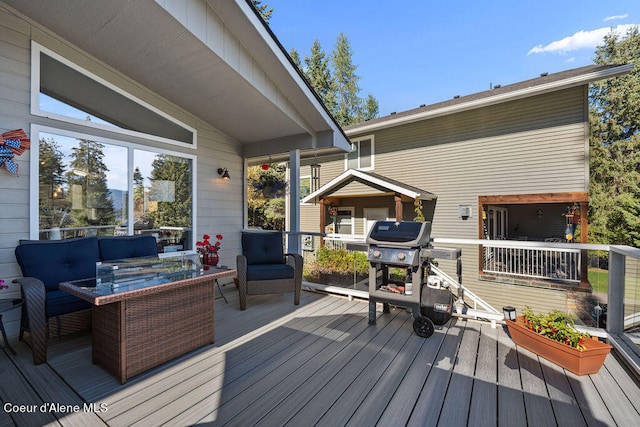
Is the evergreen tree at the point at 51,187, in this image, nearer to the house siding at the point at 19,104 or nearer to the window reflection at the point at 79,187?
the window reflection at the point at 79,187

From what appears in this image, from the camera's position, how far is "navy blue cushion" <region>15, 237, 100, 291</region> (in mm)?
2805

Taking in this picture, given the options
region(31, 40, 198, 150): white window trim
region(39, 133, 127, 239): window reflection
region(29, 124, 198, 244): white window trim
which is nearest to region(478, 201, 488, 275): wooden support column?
region(31, 40, 198, 150): white window trim

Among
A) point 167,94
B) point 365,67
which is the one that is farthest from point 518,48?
point 167,94

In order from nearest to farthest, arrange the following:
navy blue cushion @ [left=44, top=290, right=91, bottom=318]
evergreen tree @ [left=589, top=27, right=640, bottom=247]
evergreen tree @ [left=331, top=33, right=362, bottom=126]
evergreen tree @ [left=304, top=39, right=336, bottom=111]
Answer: navy blue cushion @ [left=44, top=290, right=91, bottom=318]
evergreen tree @ [left=589, top=27, right=640, bottom=247]
evergreen tree @ [left=331, top=33, right=362, bottom=126]
evergreen tree @ [left=304, top=39, right=336, bottom=111]

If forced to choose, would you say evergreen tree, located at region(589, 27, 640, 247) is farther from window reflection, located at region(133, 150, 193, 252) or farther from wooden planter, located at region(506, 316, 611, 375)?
window reflection, located at region(133, 150, 193, 252)

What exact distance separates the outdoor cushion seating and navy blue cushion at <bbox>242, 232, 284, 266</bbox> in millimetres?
1437

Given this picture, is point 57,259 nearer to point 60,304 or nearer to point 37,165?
point 60,304

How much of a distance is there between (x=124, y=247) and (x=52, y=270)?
70 cm

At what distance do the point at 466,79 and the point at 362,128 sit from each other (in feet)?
32.8

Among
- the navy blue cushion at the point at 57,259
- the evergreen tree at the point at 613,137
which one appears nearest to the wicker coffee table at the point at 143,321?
the navy blue cushion at the point at 57,259

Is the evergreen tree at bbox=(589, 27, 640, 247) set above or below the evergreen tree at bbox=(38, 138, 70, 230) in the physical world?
above

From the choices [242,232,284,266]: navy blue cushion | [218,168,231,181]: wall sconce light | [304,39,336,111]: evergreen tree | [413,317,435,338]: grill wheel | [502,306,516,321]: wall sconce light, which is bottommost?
[413,317,435,338]: grill wheel

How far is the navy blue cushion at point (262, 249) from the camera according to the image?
442 cm

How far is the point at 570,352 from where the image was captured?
2193 mm
